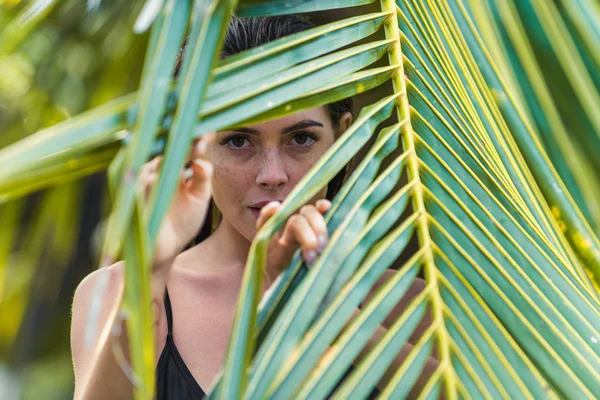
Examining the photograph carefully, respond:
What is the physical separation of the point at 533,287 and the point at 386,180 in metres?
0.11

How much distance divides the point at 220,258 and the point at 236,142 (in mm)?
255

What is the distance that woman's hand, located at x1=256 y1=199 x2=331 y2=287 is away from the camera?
1.32 ft

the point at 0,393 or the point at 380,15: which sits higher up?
the point at 380,15

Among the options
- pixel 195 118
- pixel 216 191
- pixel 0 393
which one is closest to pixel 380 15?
pixel 195 118

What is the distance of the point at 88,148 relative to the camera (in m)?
0.34

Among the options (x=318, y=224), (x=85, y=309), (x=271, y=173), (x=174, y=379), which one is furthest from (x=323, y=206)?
(x=85, y=309)

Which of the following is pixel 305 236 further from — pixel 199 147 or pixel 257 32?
pixel 257 32

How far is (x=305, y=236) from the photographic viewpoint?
406 millimetres

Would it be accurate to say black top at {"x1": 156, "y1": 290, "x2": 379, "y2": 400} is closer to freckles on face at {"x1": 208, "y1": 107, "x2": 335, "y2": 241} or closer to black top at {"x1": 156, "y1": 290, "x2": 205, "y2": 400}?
black top at {"x1": 156, "y1": 290, "x2": 205, "y2": 400}

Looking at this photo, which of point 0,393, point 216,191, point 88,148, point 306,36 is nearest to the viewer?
point 88,148

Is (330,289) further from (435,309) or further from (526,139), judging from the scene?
(526,139)

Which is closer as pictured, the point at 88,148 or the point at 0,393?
the point at 88,148

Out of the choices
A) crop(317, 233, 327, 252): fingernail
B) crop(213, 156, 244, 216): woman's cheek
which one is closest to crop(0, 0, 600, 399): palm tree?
crop(317, 233, 327, 252): fingernail

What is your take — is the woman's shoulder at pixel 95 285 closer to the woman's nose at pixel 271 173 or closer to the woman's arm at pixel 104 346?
the woman's arm at pixel 104 346
